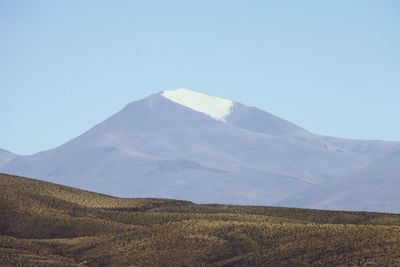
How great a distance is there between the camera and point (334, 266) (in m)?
76.4

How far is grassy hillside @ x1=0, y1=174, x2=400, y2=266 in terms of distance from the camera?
276ft

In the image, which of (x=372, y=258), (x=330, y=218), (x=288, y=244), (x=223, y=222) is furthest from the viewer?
(x=330, y=218)

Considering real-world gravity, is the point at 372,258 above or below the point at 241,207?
below

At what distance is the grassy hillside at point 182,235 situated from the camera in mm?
84188

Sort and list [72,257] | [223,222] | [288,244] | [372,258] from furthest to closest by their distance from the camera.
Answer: [223,222], [72,257], [288,244], [372,258]

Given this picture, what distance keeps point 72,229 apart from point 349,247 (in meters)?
36.2

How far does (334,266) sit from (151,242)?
25634 millimetres

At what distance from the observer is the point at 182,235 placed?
9944 cm

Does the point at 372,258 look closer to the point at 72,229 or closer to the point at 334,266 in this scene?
the point at 334,266

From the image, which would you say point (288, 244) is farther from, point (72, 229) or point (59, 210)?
point (59, 210)

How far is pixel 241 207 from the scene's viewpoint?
134875 millimetres

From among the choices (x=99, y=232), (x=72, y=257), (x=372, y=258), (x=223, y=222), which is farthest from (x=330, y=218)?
(x=372, y=258)

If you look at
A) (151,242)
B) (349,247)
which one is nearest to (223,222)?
(151,242)

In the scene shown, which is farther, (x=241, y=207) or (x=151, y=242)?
(x=241, y=207)
